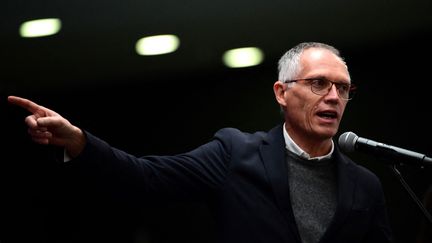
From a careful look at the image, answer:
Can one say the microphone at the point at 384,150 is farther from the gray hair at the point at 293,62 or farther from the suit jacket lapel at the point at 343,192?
the gray hair at the point at 293,62

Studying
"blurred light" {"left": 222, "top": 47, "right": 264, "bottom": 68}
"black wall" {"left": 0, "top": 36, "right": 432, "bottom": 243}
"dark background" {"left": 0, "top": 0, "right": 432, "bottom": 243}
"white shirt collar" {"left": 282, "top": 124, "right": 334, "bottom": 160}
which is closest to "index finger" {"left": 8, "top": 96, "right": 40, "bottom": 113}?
"white shirt collar" {"left": 282, "top": 124, "right": 334, "bottom": 160}

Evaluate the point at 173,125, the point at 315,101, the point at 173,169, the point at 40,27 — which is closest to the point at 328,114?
the point at 315,101

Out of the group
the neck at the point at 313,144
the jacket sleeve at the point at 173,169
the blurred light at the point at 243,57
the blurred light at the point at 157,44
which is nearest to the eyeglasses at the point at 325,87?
the neck at the point at 313,144

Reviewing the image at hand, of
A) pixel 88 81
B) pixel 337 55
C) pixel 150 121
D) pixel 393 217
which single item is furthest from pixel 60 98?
pixel 337 55

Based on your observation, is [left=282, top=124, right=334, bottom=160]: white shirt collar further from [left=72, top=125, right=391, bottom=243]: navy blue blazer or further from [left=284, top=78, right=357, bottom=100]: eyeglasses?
[left=284, top=78, right=357, bottom=100]: eyeglasses

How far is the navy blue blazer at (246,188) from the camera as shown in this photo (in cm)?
194

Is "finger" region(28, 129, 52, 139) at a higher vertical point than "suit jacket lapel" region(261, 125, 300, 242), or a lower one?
higher

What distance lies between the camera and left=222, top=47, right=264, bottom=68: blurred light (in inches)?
189

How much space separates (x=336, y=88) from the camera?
2191 millimetres

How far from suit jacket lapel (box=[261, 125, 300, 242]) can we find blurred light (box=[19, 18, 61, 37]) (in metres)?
2.31

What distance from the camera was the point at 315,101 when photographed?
2.19 metres

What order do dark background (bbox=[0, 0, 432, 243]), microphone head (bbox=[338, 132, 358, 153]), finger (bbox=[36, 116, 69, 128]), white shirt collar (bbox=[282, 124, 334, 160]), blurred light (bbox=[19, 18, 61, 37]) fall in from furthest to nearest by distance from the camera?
dark background (bbox=[0, 0, 432, 243])
blurred light (bbox=[19, 18, 61, 37])
white shirt collar (bbox=[282, 124, 334, 160])
microphone head (bbox=[338, 132, 358, 153])
finger (bbox=[36, 116, 69, 128])

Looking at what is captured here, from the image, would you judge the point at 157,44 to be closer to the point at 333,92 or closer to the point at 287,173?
the point at 333,92

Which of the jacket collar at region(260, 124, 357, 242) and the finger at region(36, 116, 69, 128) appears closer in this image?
the finger at region(36, 116, 69, 128)
